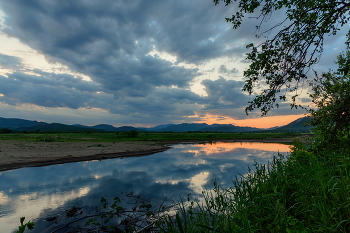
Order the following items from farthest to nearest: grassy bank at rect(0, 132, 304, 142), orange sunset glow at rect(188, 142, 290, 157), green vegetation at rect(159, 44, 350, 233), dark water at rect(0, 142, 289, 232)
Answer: grassy bank at rect(0, 132, 304, 142) → orange sunset glow at rect(188, 142, 290, 157) → dark water at rect(0, 142, 289, 232) → green vegetation at rect(159, 44, 350, 233)

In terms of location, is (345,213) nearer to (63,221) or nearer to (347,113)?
(347,113)

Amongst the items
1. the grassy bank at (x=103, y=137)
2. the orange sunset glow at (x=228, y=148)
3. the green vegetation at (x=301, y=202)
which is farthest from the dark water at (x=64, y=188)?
the grassy bank at (x=103, y=137)

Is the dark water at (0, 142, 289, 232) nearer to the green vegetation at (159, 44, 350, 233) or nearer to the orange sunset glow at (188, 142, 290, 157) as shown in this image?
the green vegetation at (159, 44, 350, 233)

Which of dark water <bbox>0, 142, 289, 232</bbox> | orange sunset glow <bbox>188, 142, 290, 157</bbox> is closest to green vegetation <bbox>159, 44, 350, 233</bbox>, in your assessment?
dark water <bbox>0, 142, 289, 232</bbox>

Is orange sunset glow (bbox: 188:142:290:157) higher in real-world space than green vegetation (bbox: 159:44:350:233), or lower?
lower

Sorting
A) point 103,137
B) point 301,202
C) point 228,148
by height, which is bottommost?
point 228,148

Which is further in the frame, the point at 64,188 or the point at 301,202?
the point at 64,188

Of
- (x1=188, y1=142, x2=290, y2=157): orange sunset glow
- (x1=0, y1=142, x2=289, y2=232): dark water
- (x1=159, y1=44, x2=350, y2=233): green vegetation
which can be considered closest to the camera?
(x1=159, y1=44, x2=350, y2=233): green vegetation

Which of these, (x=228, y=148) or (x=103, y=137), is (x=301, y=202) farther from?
(x=103, y=137)

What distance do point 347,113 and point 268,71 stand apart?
11.1 ft

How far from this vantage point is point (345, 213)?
168 inches

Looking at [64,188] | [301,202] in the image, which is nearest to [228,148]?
[64,188]

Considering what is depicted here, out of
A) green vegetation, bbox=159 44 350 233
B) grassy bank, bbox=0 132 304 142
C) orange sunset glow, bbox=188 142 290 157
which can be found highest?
green vegetation, bbox=159 44 350 233

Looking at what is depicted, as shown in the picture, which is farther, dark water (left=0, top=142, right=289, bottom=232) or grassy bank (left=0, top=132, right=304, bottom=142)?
grassy bank (left=0, top=132, right=304, bottom=142)
